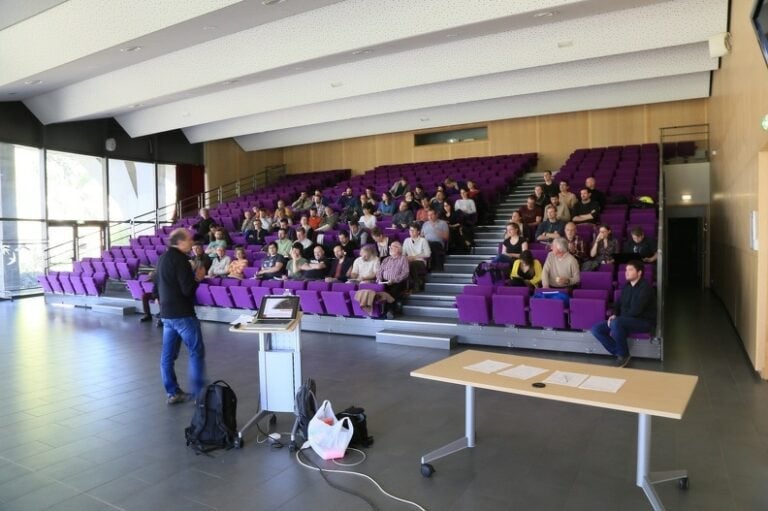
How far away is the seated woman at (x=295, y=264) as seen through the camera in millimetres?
8721

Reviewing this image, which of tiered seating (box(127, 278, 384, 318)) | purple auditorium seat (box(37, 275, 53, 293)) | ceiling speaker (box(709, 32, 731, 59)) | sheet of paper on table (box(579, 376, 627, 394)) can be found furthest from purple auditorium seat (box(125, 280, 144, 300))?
ceiling speaker (box(709, 32, 731, 59))

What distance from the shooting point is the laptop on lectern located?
382 centimetres

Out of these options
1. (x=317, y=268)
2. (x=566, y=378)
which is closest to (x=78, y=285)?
(x=317, y=268)

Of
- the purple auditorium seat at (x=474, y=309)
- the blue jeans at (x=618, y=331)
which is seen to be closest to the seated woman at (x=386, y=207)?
the purple auditorium seat at (x=474, y=309)

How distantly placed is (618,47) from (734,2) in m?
1.61

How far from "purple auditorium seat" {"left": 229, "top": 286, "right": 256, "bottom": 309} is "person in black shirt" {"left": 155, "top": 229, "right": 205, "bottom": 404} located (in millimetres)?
3769

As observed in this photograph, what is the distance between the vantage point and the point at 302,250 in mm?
9219

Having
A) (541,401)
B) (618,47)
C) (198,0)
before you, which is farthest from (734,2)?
(198,0)

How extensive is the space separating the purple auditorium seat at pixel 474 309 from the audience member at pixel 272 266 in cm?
360

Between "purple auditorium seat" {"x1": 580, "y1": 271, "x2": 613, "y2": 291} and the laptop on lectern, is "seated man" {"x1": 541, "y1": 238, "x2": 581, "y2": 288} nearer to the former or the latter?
"purple auditorium seat" {"x1": 580, "y1": 271, "x2": 613, "y2": 291}

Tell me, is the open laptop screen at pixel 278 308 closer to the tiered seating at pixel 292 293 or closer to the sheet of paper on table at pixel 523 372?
the sheet of paper on table at pixel 523 372

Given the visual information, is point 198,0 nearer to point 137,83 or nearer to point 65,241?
point 137,83

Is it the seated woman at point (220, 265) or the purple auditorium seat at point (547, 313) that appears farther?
the seated woman at point (220, 265)

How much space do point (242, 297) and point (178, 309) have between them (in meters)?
4.10
